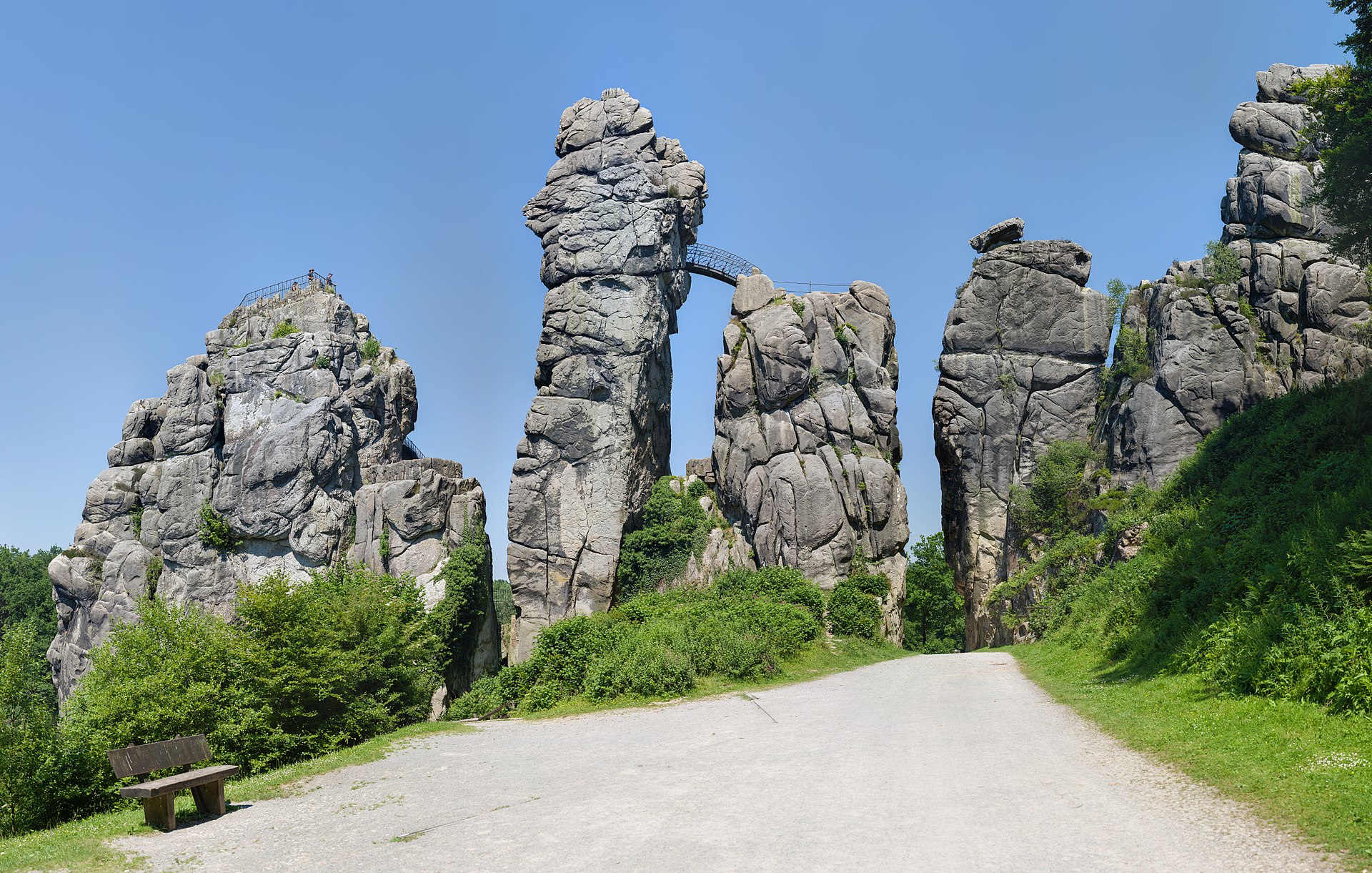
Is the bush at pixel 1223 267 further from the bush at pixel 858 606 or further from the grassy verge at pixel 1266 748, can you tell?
the grassy verge at pixel 1266 748

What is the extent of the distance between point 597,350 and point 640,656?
84.1 ft

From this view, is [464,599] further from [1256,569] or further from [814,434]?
[1256,569]

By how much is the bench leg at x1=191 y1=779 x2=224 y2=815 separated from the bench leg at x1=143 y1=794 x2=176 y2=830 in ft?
1.25

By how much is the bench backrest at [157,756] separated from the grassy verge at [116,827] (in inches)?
24.2

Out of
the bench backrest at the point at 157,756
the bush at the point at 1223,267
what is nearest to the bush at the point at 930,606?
the bush at the point at 1223,267

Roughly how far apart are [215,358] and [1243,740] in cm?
5074

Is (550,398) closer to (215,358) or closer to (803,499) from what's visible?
(803,499)

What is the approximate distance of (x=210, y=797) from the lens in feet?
34.8

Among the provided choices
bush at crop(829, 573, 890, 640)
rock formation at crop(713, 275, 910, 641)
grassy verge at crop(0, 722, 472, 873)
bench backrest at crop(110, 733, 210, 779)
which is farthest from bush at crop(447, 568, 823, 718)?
rock formation at crop(713, 275, 910, 641)

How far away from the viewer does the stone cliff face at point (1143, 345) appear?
37.3 metres

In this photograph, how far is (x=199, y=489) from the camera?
45.8 m

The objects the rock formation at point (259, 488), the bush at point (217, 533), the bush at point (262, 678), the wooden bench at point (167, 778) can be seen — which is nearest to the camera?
the wooden bench at point (167, 778)

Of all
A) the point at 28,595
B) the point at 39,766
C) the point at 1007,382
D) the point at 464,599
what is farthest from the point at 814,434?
the point at 28,595

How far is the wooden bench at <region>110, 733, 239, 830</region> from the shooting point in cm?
995
